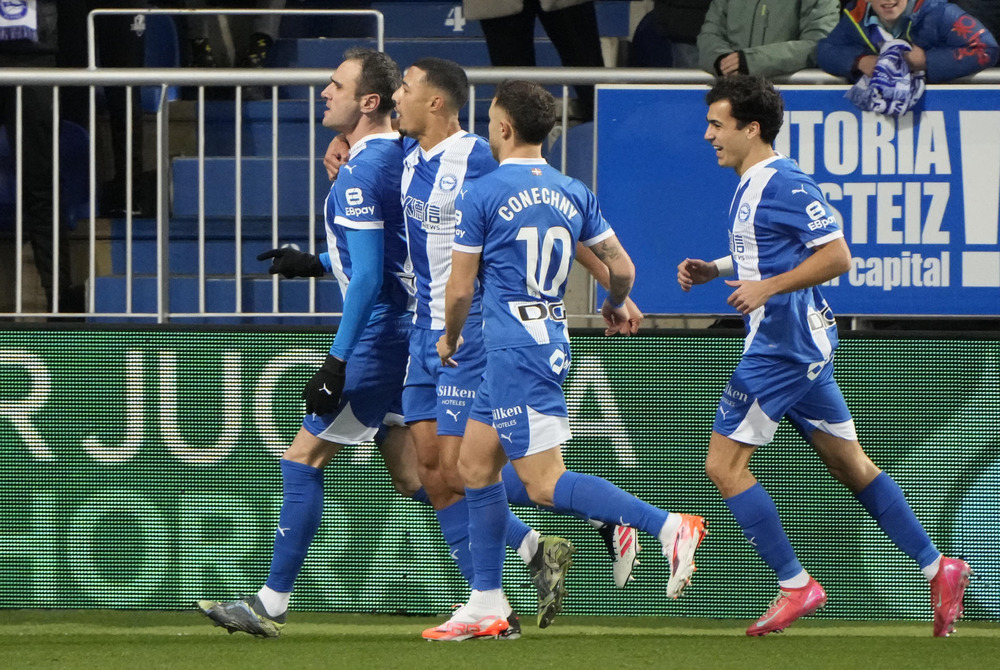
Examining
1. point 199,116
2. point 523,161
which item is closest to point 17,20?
point 199,116

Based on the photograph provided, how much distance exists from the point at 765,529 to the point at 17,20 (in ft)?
15.8

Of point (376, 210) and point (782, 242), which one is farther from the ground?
point (376, 210)

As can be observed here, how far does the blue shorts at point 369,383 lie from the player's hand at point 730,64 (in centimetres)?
203

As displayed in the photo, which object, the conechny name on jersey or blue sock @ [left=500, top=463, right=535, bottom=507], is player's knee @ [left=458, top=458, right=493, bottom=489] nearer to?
blue sock @ [left=500, top=463, right=535, bottom=507]

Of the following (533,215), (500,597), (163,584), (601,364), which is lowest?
(163,584)

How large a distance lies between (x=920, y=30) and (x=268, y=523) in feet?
12.2

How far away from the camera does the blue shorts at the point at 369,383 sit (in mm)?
6191

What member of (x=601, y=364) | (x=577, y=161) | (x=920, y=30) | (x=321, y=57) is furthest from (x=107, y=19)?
(x=920, y=30)

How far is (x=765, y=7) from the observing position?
7750 mm

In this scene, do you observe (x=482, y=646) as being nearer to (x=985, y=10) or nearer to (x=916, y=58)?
(x=916, y=58)

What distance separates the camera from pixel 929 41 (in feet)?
23.6

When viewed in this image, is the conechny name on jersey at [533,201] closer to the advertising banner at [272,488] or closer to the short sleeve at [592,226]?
the short sleeve at [592,226]

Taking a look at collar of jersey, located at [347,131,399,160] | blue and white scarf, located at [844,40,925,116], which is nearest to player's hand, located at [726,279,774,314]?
collar of jersey, located at [347,131,399,160]

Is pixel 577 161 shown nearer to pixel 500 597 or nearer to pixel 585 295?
pixel 585 295
